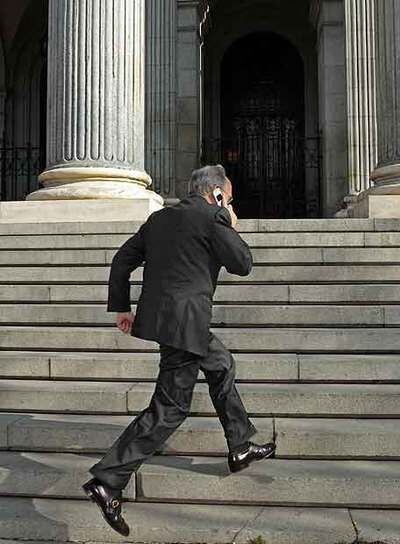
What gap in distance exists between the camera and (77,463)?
3850mm

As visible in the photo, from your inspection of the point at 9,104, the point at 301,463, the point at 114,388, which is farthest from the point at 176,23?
the point at 301,463

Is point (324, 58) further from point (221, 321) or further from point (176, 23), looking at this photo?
point (221, 321)

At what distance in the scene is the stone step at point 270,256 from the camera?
638cm

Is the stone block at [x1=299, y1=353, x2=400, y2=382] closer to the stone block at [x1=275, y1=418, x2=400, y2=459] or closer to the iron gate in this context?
the stone block at [x1=275, y1=418, x2=400, y2=459]

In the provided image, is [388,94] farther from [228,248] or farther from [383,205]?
[228,248]

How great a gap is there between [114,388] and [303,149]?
12.1 meters

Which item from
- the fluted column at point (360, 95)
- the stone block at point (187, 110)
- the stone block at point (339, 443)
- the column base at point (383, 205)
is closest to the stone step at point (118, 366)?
the stone block at point (339, 443)

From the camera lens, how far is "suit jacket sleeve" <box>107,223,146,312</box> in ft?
10.5

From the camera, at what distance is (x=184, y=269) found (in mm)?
3064

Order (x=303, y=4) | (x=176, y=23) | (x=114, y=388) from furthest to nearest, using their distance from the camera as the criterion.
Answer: (x=303, y=4) < (x=176, y=23) < (x=114, y=388)

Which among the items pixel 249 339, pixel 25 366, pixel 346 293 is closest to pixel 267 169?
pixel 346 293

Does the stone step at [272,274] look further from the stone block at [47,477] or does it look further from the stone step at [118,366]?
the stone block at [47,477]

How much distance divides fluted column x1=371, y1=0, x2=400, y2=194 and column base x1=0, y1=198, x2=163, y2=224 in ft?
9.98

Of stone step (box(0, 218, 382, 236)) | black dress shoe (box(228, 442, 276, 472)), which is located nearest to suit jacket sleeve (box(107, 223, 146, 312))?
black dress shoe (box(228, 442, 276, 472))
